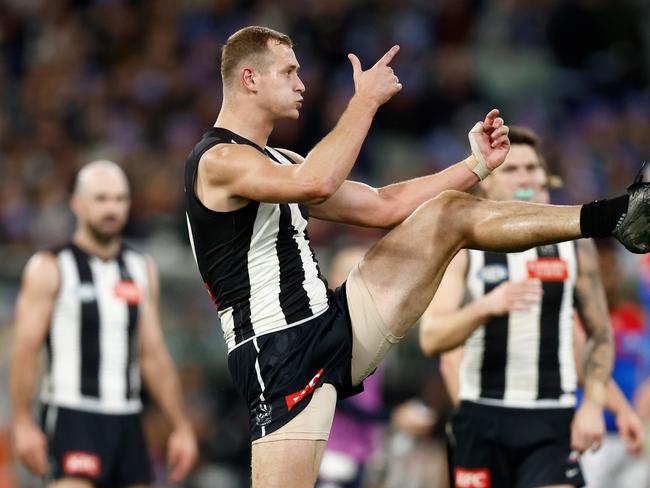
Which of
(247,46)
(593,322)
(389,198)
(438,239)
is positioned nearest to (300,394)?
(438,239)

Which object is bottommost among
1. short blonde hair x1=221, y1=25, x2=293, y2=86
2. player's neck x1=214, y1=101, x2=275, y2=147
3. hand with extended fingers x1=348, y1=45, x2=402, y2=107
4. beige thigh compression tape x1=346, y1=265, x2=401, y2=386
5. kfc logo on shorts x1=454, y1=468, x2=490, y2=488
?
kfc logo on shorts x1=454, y1=468, x2=490, y2=488

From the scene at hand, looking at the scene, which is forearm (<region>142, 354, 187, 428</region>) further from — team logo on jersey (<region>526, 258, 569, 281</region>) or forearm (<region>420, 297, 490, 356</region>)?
Result: team logo on jersey (<region>526, 258, 569, 281</region>)

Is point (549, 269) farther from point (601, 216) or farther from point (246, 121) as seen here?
point (246, 121)

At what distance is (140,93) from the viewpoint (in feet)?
46.1

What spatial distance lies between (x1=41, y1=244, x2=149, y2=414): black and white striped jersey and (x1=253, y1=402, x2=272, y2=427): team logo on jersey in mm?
2676

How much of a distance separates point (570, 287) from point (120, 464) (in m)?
2.85

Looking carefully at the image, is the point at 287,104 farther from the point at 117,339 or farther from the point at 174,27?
the point at 174,27

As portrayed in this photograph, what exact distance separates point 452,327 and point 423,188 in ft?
2.54

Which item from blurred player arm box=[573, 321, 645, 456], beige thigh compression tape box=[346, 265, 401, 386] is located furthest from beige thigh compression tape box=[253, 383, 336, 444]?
blurred player arm box=[573, 321, 645, 456]

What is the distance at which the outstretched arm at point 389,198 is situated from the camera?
5.72 meters

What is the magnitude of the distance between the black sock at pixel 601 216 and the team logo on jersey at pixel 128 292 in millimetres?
3631

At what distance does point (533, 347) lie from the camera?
649 centimetres

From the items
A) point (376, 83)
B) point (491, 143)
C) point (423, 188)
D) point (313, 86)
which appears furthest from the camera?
point (313, 86)

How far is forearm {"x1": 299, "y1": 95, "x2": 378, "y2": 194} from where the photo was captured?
497 cm
